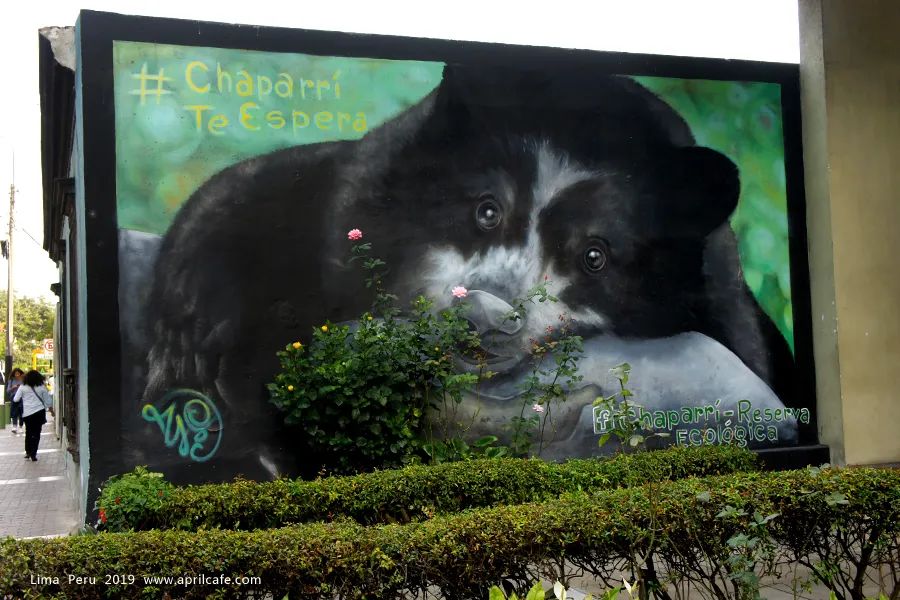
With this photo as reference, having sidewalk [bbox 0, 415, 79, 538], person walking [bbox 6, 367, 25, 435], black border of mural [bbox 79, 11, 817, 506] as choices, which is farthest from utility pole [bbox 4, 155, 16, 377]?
black border of mural [bbox 79, 11, 817, 506]

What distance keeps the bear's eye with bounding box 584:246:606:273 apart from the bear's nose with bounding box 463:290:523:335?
3.72 feet

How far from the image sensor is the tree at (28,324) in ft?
192

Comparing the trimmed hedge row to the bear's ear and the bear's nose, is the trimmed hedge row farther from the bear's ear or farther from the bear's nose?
the bear's ear

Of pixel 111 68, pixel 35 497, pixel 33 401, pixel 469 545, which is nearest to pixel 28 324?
pixel 33 401

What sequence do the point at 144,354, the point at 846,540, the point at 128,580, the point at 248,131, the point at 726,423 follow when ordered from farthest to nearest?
1. the point at 726,423
2. the point at 248,131
3. the point at 144,354
4. the point at 846,540
5. the point at 128,580

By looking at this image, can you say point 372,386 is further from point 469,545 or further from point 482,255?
point 469,545

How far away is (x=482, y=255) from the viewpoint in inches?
359

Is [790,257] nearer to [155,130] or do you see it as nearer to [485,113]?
[485,113]

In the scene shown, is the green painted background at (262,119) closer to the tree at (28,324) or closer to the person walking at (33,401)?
the person walking at (33,401)

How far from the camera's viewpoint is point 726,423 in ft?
32.3

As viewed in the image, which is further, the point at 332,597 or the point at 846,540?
the point at 846,540

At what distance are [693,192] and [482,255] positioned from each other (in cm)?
287

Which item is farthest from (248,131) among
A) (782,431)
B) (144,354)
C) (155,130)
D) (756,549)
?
(782,431)

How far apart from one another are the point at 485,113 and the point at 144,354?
4401 mm
